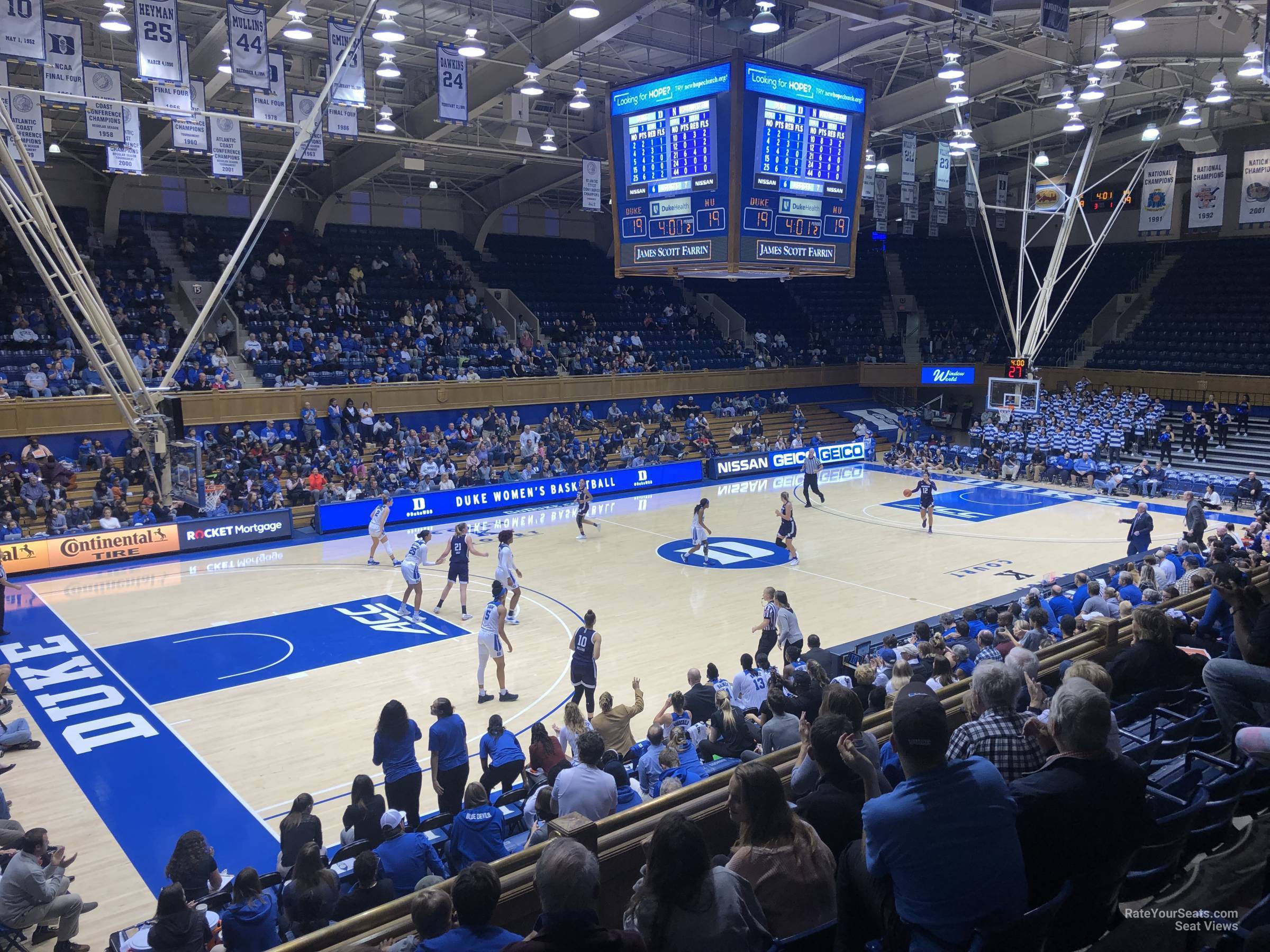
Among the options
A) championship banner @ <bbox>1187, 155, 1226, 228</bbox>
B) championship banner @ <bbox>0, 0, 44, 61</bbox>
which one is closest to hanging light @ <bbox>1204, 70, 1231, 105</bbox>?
championship banner @ <bbox>1187, 155, 1226, 228</bbox>

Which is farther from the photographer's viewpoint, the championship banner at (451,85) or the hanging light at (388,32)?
the championship banner at (451,85)

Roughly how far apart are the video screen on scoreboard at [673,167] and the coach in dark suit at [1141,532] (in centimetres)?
1124

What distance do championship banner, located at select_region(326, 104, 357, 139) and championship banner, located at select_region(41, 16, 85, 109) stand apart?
4738 millimetres

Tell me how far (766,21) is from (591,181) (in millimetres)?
14706

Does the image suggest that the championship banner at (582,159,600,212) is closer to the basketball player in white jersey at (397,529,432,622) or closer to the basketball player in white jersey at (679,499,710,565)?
the basketball player in white jersey at (679,499,710,565)

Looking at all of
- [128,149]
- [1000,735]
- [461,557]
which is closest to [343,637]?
[461,557]

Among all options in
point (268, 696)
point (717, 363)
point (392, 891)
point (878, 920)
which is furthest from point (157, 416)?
point (717, 363)

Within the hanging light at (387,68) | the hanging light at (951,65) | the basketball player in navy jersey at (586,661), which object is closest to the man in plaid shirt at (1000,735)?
the basketball player in navy jersey at (586,661)

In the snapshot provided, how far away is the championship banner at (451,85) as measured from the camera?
752 inches

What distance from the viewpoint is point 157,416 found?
1678 centimetres

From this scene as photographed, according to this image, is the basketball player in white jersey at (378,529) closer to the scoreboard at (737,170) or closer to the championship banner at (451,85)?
the scoreboard at (737,170)

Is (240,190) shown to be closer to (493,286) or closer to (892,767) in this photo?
(493,286)

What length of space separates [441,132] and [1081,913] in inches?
1080

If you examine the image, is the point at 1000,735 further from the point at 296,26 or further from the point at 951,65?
the point at 951,65
